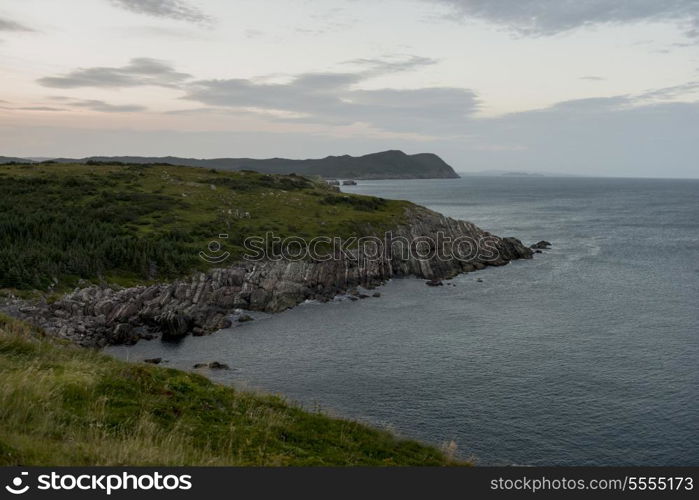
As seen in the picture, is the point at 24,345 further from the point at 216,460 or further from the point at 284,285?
the point at 284,285

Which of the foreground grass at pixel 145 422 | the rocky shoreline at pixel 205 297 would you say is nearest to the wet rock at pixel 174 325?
the rocky shoreline at pixel 205 297

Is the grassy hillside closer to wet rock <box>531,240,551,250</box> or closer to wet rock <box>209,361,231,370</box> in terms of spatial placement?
wet rock <box>209,361,231,370</box>

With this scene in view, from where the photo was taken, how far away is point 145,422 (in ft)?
51.9

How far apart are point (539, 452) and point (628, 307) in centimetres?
4513

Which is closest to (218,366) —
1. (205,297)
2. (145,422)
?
(205,297)

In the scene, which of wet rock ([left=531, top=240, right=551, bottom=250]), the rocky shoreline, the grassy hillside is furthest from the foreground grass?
wet rock ([left=531, top=240, right=551, bottom=250])

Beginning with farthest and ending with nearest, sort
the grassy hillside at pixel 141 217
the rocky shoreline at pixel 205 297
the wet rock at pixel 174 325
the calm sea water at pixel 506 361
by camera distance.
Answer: the grassy hillside at pixel 141 217 → the wet rock at pixel 174 325 → the rocky shoreline at pixel 205 297 → the calm sea water at pixel 506 361

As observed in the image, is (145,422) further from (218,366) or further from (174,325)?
(174,325)

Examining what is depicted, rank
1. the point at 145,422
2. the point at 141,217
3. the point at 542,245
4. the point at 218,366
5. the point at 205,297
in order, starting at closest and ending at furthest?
the point at 145,422
the point at 218,366
the point at 205,297
the point at 141,217
the point at 542,245

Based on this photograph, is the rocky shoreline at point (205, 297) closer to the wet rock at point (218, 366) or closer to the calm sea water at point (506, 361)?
the calm sea water at point (506, 361)

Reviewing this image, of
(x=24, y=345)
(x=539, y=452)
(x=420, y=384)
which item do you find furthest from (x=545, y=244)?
(x=24, y=345)

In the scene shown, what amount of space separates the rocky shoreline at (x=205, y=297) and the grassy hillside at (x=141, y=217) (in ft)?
17.1

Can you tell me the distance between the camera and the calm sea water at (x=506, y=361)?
121 ft

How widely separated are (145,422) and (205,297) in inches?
2222
